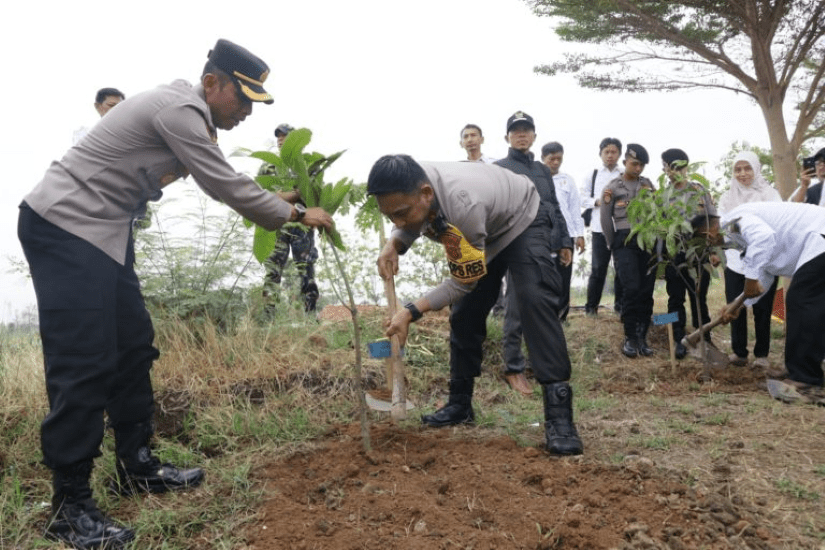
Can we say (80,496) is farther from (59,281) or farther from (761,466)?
(761,466)

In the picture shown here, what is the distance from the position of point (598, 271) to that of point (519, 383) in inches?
92.4

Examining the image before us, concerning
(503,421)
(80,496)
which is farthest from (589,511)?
(80,496)

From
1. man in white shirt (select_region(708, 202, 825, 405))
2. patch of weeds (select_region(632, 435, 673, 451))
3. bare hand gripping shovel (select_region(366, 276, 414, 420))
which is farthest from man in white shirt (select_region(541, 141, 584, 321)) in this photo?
bare hand gripping shovel (select_region(366, 276, 414, 420))

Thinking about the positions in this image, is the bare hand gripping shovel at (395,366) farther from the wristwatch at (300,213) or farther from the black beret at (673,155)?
the black beret at (673,155)

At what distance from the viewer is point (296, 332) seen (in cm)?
485

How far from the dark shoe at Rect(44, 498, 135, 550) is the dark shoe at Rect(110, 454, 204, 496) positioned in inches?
15.0

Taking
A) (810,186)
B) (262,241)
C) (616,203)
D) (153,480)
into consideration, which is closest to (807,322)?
(616,203)

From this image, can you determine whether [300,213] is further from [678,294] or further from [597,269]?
[597,269]

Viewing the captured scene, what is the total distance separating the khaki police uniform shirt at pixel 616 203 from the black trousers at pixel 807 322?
1740 mm

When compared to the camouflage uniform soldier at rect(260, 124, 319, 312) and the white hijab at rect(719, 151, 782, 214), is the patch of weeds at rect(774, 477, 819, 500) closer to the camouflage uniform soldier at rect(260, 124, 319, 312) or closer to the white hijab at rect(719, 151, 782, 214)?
the white hijab at rect(719, 151, 782, 214)

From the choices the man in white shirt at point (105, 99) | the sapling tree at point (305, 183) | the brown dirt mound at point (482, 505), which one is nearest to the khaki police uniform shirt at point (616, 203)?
the brown dirt mound at point (482, 505)

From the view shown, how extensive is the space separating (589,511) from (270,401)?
2079 millimetres

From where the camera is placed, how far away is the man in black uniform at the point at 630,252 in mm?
5680

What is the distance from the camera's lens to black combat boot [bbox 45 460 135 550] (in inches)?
90.9
